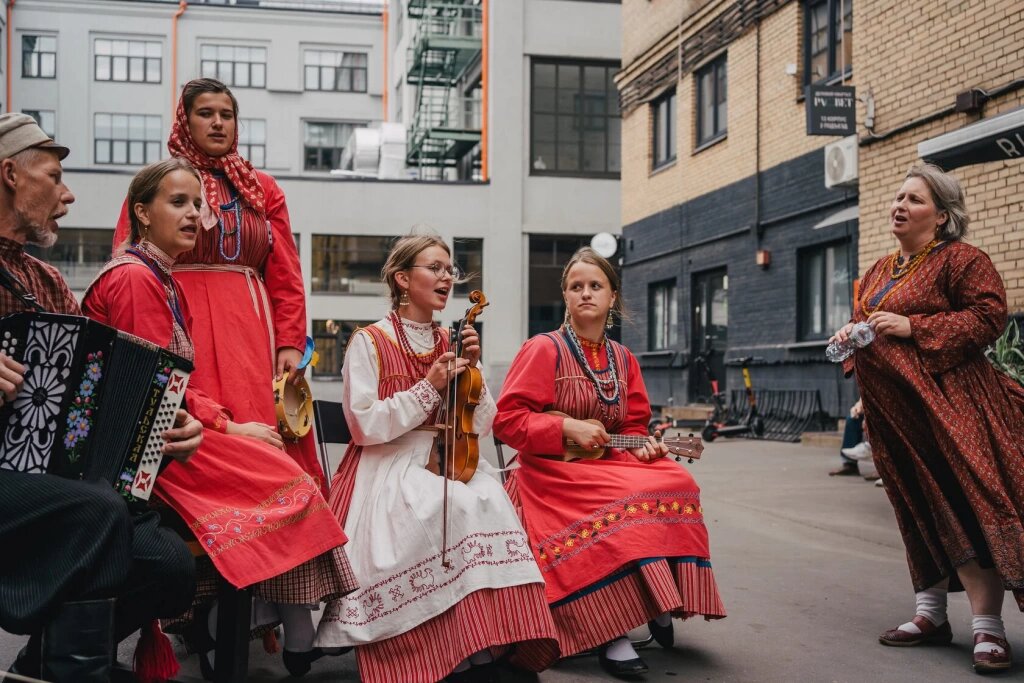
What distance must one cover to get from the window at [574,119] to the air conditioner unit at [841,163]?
58.2ft

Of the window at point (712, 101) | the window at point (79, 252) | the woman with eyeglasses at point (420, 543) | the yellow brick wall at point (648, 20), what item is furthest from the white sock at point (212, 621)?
the window at point (79, 252)

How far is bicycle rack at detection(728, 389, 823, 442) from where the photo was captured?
1517 cm

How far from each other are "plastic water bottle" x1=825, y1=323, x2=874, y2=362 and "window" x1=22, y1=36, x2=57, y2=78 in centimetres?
4484

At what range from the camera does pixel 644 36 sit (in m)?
21.0

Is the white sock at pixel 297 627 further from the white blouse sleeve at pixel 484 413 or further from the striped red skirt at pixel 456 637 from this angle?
the white blouse sleeve at pixel 484 413

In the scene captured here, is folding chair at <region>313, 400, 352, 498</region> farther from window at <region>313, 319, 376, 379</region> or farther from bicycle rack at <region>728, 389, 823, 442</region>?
window at <region>313, 319, 376, 379</region>

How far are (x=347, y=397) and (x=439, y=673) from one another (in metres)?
1.09

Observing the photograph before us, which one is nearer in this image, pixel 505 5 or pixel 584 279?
pixel 584 279

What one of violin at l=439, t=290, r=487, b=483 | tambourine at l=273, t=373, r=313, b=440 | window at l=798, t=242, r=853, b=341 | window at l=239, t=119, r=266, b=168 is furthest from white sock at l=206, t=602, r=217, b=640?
window at l=239, t=119, r=266, b=168

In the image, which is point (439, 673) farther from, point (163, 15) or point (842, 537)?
point (163, 15)

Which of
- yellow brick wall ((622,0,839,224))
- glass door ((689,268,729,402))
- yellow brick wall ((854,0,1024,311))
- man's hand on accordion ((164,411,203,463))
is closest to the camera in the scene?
man's hand on accordion ((164,411,203,463))

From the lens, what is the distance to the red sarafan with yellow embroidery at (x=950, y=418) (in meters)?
4.31

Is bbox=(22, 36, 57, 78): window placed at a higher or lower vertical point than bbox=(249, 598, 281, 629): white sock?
higher

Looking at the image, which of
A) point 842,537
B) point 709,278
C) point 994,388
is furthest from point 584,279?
point 709,278
